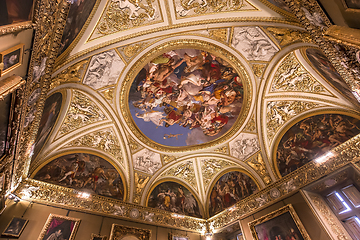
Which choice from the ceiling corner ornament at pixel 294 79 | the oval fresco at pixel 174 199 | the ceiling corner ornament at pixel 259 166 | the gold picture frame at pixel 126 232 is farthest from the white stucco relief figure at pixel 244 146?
the gold picture frame at pixel 126 232

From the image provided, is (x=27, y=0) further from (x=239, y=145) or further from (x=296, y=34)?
(x=239, y=145)

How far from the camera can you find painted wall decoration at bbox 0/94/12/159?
351 centimetres

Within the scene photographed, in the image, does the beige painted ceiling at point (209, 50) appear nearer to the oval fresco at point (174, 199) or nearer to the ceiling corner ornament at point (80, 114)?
the ceiling corner ornament at point (80, 114)

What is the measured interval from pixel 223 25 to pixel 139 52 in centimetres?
377

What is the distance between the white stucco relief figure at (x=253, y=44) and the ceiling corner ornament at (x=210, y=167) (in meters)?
7.12

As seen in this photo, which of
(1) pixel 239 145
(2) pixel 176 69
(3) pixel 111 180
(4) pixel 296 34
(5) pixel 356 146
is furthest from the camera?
(1) pixel 239 145

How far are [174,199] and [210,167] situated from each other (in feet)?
10.9

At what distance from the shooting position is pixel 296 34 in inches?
263

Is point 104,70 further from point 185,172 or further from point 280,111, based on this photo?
point 280,111

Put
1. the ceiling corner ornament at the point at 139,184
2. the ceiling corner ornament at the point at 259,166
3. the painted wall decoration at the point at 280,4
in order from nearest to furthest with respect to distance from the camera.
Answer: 1. the painted wall decoration at the point at 280,4
2. the ceiling corner ornament at the point at 259,166
3. the ceiling corner ornament at the point at 139,184

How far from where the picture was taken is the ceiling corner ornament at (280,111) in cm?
951

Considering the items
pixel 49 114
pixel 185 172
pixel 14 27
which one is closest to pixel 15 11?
pixel 14 27

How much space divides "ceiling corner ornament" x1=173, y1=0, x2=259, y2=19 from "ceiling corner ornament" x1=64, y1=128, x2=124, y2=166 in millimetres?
7223

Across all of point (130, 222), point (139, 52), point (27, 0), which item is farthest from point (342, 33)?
point (130, 222)
